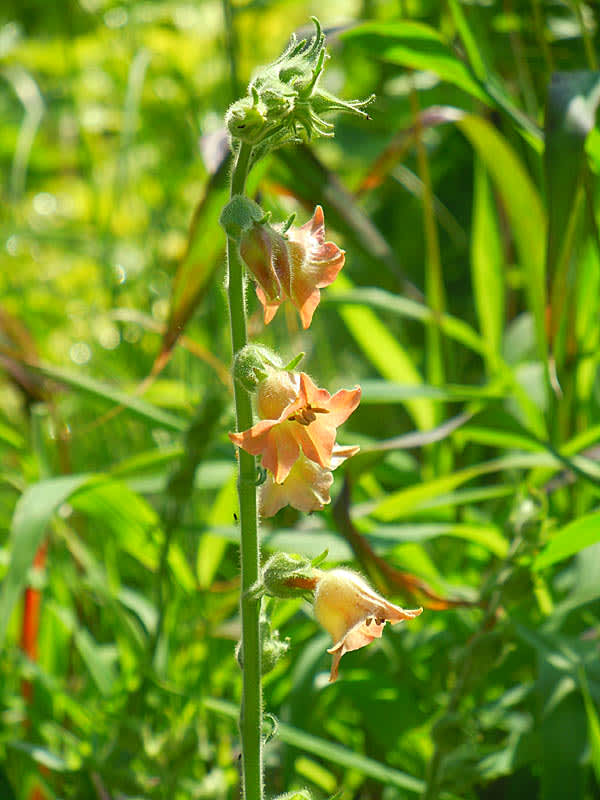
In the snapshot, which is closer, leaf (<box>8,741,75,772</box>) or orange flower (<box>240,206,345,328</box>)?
orange flower (<box>240,206,345,328</box>)

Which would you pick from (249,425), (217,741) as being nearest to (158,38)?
(217,741)

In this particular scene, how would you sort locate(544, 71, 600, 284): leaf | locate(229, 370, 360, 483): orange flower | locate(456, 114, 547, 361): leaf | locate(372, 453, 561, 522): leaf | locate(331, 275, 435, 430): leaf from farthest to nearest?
1. locate(331, 275, 435, 430): leaf
2. locate(456, 114, 547, 361): leaf
3. locate(372, 453, 561, 522): leaf
4. locate(544, 71, 600, 284): leaf
5. locate(229, 370, 360, 483): orange flower

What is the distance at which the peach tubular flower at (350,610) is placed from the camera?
559 millimetres

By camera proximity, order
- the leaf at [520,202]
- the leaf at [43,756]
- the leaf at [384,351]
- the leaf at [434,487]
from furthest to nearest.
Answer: the leaf at [384,351]
the leaf at [520,202]
the leaf at [434,487]
the leaf at [43,756]

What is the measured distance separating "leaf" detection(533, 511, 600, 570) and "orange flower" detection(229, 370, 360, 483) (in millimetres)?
355

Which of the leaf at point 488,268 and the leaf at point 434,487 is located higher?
the leaf at point 488,268

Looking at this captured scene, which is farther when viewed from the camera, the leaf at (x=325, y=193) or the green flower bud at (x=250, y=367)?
the leaf at (x=325, y=193)

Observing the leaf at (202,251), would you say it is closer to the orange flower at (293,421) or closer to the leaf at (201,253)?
the leaf at (201,253)

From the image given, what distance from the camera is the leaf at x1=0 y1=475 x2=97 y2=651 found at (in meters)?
0.81

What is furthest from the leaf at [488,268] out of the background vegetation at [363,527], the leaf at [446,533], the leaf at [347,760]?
the leaf at [347,760]

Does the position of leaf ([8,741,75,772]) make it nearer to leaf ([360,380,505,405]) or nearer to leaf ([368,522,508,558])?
leaf ([368,522,508,558])

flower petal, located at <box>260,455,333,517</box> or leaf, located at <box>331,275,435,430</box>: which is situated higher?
flower petal, located at <box>260,455,333,517</box>

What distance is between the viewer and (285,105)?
0.53m

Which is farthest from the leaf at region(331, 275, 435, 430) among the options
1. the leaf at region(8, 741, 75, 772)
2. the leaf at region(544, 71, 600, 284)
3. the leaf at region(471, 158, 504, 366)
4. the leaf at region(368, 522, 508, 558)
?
the leaf at region(8, 741, 75, 772)
